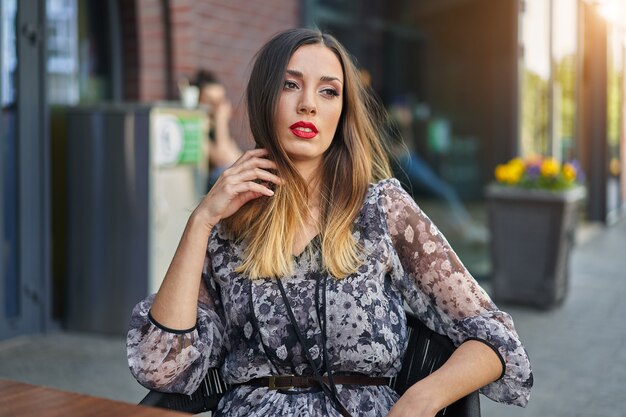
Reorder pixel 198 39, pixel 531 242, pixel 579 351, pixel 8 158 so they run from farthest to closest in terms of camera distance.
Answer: pixel 531 242 < pixel 198 39 < pixel 579 351 < pixel 8 158

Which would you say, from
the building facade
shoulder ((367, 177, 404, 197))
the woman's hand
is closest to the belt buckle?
the woman's hand

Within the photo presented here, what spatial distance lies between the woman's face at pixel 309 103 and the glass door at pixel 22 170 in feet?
11.4

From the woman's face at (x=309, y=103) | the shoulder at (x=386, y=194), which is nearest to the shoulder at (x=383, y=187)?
the shoulder at (x=386, y=194)

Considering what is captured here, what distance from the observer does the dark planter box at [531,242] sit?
674cm

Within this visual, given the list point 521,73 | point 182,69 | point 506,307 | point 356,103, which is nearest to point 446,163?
point 521,73

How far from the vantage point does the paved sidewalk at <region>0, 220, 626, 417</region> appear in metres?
4.48

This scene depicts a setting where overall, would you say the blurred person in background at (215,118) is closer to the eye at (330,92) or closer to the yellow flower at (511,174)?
the yellow flower at (511,174)

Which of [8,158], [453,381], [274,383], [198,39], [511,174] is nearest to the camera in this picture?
[453,381]

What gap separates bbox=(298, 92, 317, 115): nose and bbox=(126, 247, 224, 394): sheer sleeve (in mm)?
436

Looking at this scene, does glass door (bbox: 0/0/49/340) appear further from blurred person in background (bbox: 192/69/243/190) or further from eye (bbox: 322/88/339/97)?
eye (bbox: 322/88/339/97)

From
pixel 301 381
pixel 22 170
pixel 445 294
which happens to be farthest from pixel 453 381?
pixel 22 170

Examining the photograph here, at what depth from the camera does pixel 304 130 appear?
2094 mm

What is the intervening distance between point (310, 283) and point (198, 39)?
14.5ft

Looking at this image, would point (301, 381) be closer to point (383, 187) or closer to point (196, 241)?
point (196, 241)
